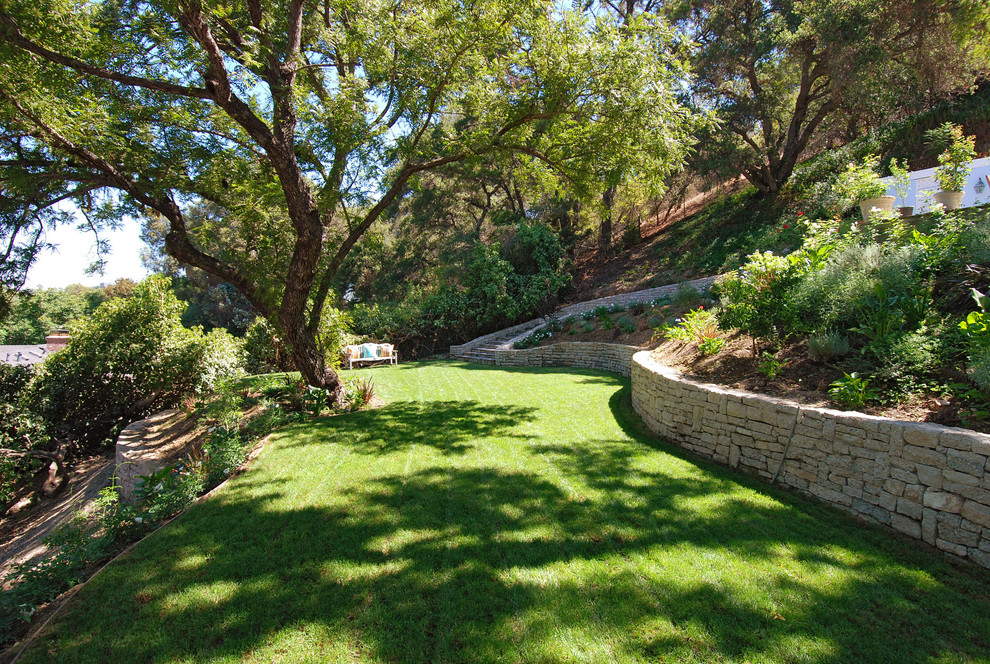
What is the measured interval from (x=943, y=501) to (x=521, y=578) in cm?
281

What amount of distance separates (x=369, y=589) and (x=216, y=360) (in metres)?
7.38

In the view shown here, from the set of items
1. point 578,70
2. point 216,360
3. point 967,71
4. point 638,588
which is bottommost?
point 638,588

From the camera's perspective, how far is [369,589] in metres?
2.59

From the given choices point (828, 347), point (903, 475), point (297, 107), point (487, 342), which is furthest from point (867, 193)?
point (487, 342)

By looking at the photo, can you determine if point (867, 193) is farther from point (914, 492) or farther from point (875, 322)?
point (914, 492)

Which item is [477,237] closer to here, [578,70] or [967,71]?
[578,70]

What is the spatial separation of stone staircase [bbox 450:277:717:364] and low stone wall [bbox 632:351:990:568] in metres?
9.06

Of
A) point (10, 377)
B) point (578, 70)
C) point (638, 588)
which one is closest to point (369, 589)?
point (638, 588)

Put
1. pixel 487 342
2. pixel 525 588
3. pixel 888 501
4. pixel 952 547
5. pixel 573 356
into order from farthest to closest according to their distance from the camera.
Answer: pixel 487 342 → pixel 573 356 → pixel 888 501 → pixel 952 547 → pixel 525 588

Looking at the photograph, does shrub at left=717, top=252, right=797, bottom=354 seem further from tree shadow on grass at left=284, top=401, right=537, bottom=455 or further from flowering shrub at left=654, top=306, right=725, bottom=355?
tree shadow on grass at left=284, top=401, right=537, bottom=455

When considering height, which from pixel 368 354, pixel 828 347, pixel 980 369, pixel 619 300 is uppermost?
pixel 619 300

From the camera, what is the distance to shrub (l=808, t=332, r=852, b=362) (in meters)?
4.04

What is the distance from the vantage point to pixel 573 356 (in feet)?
37.6

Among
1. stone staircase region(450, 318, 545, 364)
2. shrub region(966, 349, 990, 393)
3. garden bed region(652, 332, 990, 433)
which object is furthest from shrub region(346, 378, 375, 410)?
stone staircase region(450, 318, 545, 364)
